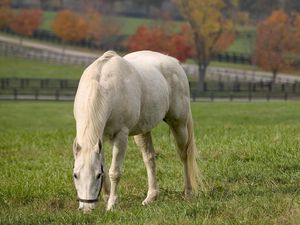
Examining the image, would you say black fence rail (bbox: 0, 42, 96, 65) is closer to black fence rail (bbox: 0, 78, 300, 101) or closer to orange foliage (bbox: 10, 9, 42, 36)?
orange foliage (bbox: 10, 9, 42, 36)

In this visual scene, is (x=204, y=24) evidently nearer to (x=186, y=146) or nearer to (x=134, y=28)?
(x=134, y=28)

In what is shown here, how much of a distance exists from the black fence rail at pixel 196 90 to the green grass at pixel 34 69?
26.2 ft

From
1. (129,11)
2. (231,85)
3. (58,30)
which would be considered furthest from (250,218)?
(129,11)

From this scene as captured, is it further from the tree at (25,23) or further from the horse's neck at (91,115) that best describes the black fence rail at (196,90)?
the horse's neck at (91,115)

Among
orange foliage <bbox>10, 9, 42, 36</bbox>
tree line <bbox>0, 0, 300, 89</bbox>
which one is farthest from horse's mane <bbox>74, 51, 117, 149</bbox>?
orange foliage <bbox>10, 9, 42, 36</bbox>

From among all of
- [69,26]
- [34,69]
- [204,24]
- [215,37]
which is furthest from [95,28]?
[204,24]

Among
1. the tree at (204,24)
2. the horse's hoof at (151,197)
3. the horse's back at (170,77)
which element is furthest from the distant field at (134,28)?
the horse's hoof at (151,197)

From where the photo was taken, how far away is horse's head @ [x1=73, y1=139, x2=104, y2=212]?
6.58 m

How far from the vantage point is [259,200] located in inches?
274

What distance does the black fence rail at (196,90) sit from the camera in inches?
1753

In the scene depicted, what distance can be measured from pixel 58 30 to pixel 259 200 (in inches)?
2835

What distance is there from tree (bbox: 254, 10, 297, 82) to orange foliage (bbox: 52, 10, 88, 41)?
77.6ft

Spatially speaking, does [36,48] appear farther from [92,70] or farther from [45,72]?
[92,70]

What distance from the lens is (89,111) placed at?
7004 mm
